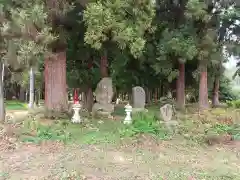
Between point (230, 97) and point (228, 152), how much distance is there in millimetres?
31919

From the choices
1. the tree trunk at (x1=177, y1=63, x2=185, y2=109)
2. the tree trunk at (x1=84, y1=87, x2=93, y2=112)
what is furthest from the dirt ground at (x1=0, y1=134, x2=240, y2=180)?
the tree trunk at (x1=177, y1=63, x2=185, y2=109)

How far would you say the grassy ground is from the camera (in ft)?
27.9

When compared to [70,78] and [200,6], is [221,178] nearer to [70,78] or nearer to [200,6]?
[200,6]

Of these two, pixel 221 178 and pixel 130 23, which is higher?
pixel 130 23

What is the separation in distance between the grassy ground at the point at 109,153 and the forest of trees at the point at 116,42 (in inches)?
102

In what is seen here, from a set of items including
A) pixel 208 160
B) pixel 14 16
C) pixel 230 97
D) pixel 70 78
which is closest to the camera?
pixel 208 160

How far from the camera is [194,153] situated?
10375 millimetres

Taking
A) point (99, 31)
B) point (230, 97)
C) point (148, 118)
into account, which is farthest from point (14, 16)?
point (230, 97)

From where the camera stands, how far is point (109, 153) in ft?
32.4

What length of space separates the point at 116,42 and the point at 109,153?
5838 millimetres

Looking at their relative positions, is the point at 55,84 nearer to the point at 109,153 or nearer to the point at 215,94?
the point at 109,153

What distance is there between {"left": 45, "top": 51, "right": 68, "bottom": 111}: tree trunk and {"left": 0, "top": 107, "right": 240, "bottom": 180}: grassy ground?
1.61 metres

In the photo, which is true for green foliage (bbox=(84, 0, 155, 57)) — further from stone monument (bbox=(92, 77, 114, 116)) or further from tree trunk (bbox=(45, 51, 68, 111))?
stone monument (bbox=(92, 77, 114, 116))

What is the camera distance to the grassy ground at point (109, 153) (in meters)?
8.50
